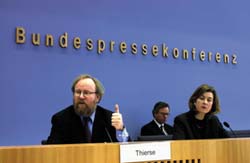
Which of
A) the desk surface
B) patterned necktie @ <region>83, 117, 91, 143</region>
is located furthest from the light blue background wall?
the desk surface

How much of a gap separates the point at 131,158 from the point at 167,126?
10.9 feet

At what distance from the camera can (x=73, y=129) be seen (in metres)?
2.63

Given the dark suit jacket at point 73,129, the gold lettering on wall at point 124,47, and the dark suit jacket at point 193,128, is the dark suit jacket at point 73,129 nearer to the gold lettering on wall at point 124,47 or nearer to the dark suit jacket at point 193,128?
the dark suit jacket at point 193,128

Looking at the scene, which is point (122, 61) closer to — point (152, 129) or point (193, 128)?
point (152, 129)

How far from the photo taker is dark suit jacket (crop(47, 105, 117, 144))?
257 centimetres

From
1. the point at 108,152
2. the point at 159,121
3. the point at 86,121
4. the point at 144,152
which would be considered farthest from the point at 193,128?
the point at 159,121

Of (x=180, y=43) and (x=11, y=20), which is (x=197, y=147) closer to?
(x=11, y=20)

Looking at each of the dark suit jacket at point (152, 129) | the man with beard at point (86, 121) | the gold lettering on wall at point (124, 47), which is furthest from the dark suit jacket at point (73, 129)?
the dark suit jacket at point (152, 129)

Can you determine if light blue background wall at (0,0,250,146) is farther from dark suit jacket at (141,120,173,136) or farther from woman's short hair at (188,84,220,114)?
woman's short hair at (188,84,220,114)

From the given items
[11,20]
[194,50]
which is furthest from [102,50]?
[194,50]

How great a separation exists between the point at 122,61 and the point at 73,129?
231 cm

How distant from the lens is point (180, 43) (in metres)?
5.44

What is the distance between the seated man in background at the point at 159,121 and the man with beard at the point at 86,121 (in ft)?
6.72

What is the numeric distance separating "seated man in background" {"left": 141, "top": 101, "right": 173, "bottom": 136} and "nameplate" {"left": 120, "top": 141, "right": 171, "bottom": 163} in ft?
10.0
